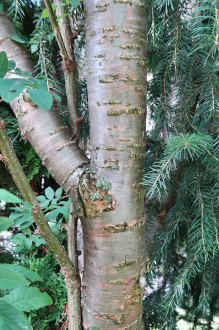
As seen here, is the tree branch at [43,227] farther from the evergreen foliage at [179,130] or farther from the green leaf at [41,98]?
the evergreen foliage at [179,130]

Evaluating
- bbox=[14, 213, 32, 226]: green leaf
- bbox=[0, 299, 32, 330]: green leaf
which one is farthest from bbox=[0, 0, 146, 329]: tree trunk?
bbox=[0, 299, 32, 330]: green leaf

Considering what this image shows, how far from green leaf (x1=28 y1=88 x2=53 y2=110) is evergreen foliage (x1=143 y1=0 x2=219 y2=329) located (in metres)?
0.23

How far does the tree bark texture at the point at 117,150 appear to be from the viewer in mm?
462

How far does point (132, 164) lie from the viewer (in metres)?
0.49

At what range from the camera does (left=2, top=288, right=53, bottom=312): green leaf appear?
15.0 inches

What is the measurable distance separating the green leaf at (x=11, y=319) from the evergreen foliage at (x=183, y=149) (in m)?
0.29

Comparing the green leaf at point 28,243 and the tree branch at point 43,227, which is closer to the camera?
the tree branch at point 43,227

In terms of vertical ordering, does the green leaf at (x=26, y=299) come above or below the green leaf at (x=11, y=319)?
above

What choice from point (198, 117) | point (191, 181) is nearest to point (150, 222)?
point (191, 181)

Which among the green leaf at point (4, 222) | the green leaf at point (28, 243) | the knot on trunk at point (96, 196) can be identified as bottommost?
the green leaf at point (4, 222)

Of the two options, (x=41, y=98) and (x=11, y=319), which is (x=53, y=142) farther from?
(x=11, y=319)

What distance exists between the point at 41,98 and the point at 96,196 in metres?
0.20

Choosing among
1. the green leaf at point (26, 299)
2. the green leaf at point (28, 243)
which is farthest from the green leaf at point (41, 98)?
the green leaf at point (28, 243)

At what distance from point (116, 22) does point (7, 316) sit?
461mm
